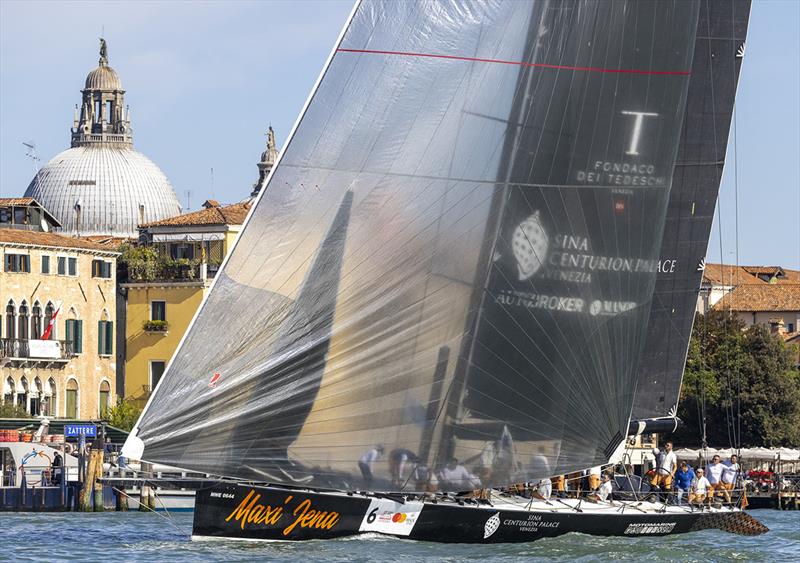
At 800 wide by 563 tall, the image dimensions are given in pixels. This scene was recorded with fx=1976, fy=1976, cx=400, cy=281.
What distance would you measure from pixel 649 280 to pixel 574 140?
235cm

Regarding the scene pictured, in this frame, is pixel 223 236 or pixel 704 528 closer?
pixel 704 528

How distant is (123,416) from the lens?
213 ft

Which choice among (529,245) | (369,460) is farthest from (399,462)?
(529,245)

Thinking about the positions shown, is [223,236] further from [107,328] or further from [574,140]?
[574,140]

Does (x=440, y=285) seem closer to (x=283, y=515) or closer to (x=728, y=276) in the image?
(x=283, y=515)

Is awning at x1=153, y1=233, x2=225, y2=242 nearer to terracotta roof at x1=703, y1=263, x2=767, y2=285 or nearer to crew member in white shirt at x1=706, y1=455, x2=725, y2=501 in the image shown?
terracotta roof at x1=703, y1=263, x2=767, y2=285

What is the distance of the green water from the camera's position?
79.6 ft

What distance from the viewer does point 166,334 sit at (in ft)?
230

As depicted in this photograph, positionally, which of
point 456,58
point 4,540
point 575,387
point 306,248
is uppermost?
point 456,58

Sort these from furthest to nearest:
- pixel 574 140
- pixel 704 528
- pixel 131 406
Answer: pixel 131 406 → pixel 704 528 → pixel 574 140

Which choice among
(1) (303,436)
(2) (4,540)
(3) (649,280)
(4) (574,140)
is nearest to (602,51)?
(4) (574,140)

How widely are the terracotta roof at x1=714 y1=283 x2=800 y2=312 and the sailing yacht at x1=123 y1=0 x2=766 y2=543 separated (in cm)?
7009

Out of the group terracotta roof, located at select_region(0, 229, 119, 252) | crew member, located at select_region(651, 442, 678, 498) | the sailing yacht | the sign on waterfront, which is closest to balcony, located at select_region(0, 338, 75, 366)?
terracotta roof, located at select_region(0, 229, 119, 252)

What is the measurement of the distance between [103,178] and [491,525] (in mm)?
83598
